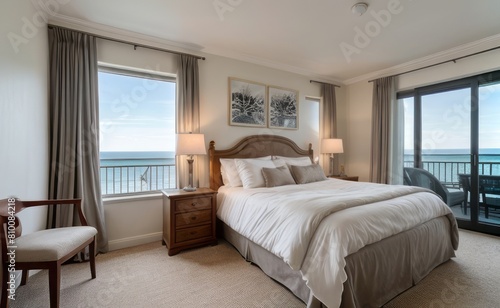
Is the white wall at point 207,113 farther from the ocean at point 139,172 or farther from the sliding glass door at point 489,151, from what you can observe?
the sliding glass door at point 489,151

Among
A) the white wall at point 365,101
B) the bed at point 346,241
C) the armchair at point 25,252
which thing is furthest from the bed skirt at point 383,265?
the white wall at point 365,101

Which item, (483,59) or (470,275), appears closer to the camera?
(470,275)

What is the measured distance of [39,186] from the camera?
87.4 inches

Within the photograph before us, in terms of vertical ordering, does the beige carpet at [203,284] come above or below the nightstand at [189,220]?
below

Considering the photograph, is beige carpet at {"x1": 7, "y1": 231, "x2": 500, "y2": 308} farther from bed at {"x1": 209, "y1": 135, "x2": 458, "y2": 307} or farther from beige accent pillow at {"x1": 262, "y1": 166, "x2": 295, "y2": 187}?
beige accent pillow at {"x1": 262, "y1": 166, "x2": 295, "y2": 187}

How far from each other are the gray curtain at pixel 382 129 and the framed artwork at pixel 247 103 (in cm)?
216

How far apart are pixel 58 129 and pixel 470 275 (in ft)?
14.5

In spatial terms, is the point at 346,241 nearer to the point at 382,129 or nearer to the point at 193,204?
the point at 193,204

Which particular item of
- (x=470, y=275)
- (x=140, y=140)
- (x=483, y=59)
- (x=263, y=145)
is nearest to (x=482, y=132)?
(x=483, y=59)

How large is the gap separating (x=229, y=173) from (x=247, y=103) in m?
1.25

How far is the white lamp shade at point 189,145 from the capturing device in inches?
109

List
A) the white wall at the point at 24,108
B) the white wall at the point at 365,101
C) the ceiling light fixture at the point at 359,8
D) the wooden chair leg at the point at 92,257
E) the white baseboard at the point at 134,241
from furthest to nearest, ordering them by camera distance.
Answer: the white wall at the point at 365,101, the white baseboard at the point at 134,241, the ceiling light fixture at the point at 359,8, the wooden chair leg at the point at 92,257, the white wall at the point at 24,108

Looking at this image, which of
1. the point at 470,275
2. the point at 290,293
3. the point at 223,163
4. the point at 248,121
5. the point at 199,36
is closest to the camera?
the point at 290,293

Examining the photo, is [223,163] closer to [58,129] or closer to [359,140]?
[58,129]
